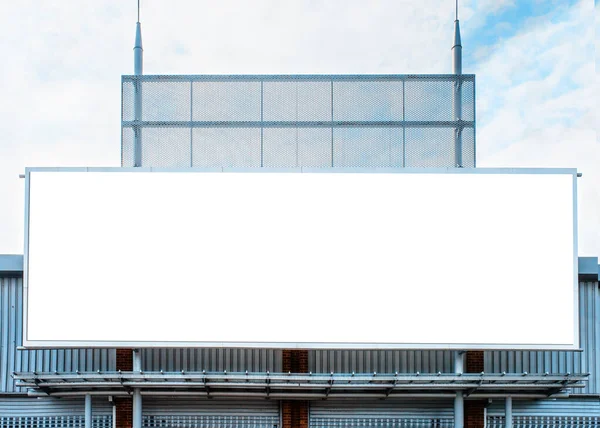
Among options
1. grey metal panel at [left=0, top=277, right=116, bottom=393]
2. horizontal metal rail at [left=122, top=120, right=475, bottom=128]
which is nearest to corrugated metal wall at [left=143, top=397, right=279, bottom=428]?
grey metal panel at [left=0, top=277, right=116, bottom=393]

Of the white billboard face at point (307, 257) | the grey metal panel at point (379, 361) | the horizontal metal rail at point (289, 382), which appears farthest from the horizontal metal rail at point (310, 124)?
the horizontal metal rail at point (289, 382)

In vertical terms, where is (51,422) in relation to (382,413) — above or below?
below

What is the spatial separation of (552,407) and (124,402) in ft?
34.5

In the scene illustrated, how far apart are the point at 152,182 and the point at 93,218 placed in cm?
155

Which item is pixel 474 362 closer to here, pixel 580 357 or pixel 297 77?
pixel 580 357

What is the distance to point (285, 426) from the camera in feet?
31.6

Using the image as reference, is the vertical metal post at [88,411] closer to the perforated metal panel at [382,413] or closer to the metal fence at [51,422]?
the metal fence at [51,422]

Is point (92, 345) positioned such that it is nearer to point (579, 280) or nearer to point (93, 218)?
point (93, 218)

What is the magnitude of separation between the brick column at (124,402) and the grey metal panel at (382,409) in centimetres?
441

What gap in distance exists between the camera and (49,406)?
32.2ft

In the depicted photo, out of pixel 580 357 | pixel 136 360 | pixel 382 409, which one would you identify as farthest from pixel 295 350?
pixel 580 357

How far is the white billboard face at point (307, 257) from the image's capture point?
29.4 feet

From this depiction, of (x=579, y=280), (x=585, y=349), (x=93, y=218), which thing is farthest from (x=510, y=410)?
(x=93, y=218)

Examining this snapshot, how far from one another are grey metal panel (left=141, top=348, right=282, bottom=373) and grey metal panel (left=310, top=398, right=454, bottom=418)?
1471 millimetres
